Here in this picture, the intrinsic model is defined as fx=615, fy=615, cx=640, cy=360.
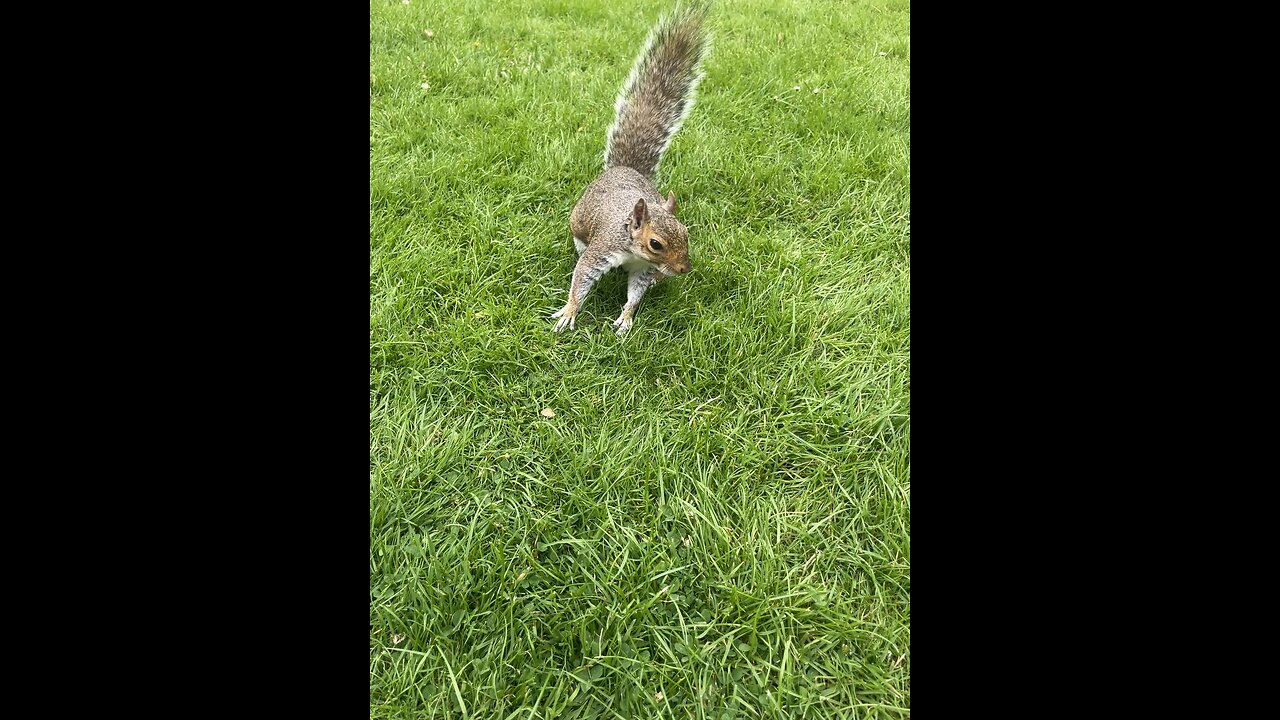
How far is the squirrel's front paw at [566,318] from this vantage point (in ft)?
7.31

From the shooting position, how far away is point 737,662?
1380mm

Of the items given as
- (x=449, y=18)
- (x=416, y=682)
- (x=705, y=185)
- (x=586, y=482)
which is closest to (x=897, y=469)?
(x=586, y=482)

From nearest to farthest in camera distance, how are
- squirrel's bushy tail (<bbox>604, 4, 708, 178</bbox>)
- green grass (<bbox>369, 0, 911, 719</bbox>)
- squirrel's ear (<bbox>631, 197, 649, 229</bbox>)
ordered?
green grass (<bbox>369, 0, 911, 719</bbox>)
squirrel's ear (<bbox>631, 197, 649, 229</bbox>)
squirrel's bushy tail (<bbox>604, 4, 708, 178</bbox>)

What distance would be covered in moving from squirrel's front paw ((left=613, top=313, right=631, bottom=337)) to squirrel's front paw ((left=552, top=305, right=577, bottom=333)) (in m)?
0.16

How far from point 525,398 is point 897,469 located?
45.5 inches

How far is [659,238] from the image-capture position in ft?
6.88

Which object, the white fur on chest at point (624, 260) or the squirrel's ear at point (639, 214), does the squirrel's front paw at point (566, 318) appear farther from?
the squirrel's ear at point (639, 214)

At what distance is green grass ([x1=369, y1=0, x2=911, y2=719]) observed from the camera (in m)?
1.37

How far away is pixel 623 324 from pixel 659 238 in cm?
34

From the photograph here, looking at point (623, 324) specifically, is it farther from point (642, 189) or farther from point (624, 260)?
point (642, 189)

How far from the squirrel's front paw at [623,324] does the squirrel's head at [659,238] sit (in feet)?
0.72

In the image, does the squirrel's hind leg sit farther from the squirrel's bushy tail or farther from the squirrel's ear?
the squirrel's bushy tail

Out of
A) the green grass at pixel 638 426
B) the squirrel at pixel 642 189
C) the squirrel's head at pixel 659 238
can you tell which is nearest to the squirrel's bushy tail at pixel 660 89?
the squirrel at pixel 642 189

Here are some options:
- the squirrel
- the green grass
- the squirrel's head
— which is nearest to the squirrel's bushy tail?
the squirrel
